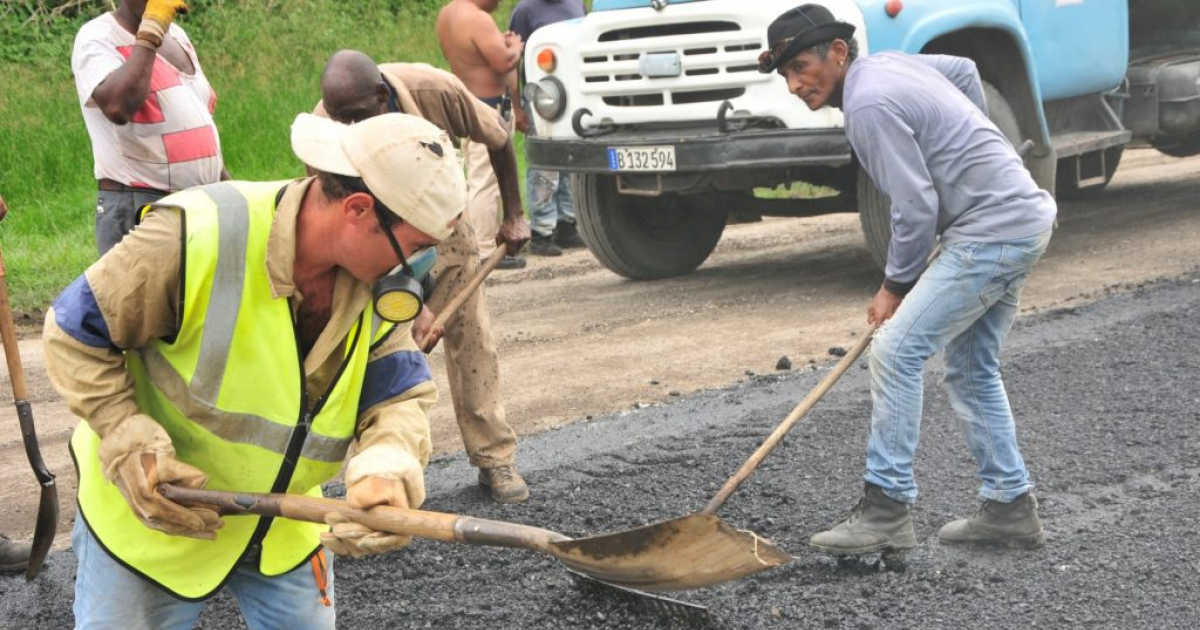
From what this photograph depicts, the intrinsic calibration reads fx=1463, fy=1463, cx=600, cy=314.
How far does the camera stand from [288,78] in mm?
14445

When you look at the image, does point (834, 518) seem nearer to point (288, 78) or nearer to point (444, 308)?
point (444, 308)

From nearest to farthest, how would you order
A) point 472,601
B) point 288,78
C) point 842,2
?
point 472,601 < point 842,2 < point 288,78

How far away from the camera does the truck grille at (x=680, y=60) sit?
779 cm

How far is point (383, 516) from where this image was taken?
264 cm

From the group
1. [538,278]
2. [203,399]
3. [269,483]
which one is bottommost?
[538,278]

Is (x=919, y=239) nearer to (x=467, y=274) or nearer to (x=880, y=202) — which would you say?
(x=467, y=274)

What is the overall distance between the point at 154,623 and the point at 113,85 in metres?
2.48

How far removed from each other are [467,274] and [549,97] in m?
3.60

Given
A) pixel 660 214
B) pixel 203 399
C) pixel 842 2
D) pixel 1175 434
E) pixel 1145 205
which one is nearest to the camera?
pixel 203 399

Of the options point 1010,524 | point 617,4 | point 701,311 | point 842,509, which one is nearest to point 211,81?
point 617,4

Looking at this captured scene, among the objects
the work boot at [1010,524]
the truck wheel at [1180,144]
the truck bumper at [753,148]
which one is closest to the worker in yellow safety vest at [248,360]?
the work boot at [1010,524]

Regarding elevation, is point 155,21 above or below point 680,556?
above

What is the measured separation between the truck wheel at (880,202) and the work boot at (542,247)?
2.82 meters

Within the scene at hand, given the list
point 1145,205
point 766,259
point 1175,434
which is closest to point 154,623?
point 1175,434
